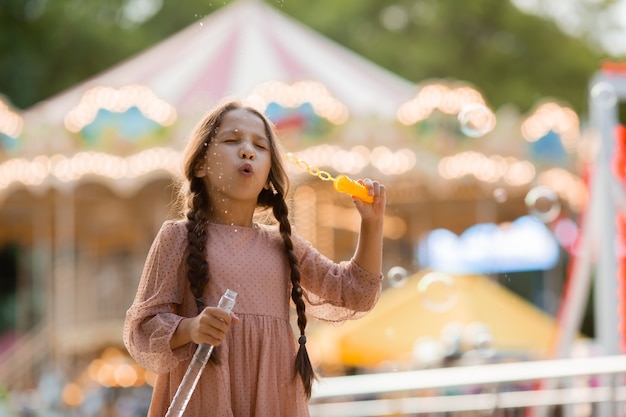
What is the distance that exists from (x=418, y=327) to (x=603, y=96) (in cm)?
364

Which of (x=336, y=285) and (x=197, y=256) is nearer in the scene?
(x=197, y=256)

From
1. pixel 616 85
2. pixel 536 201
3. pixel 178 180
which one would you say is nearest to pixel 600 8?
pixel 616 85

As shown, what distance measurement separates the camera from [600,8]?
73.9 feet

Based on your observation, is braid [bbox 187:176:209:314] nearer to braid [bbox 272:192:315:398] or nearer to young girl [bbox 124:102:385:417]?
young girl [bbox 124:102:385:417]

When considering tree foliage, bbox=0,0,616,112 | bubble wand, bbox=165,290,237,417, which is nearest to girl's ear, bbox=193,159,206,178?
bubble wand, bbox=165,290,237,417

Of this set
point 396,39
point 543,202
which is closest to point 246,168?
point 543,202

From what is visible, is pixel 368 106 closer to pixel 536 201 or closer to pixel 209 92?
pixel 209 92

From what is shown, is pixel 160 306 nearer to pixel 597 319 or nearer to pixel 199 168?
pixel 199 168

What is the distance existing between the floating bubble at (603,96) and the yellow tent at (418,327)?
2.82 meters

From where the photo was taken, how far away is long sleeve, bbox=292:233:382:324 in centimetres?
233

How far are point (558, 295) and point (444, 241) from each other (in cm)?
438

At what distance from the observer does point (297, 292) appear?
2.29 m

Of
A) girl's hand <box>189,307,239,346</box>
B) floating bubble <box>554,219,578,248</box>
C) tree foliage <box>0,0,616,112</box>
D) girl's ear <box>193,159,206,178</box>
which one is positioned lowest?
girl's hand <box>189,307,239,346</box>

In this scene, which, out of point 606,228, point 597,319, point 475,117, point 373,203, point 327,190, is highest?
point 327,190
